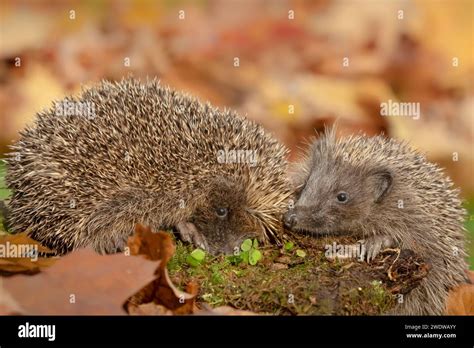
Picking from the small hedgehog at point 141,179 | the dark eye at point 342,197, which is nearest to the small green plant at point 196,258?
the small hedgehog at point 141,179

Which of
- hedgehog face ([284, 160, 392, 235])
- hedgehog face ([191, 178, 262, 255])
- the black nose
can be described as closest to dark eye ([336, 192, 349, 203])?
hedgehog face ([284, 160, 392, 235])

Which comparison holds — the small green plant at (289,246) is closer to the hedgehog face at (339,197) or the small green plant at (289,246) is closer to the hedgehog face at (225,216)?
the hedgehog face at (339,197)

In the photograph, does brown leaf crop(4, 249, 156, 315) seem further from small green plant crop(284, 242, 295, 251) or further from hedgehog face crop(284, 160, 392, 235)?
hedgehog face crop(284, 160, 392, 235)

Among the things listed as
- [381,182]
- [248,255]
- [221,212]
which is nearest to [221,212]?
[221,212]

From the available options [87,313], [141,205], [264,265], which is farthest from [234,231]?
[87,313]
